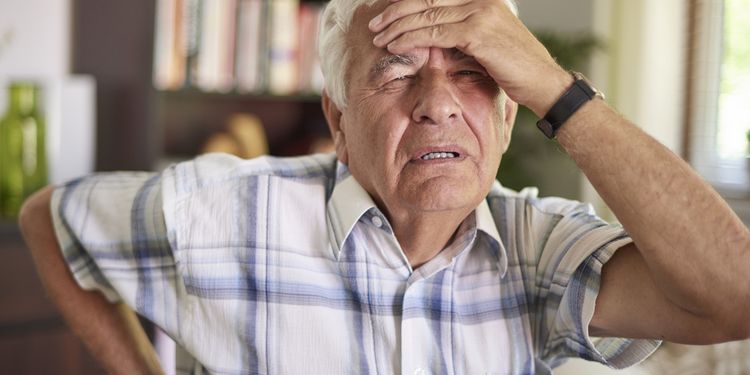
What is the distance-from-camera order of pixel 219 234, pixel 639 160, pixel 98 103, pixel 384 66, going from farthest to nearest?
pixel 98 103
pixel 219 234
pixel 384 66
pixel 639 160

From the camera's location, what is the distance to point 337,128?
1.52 m

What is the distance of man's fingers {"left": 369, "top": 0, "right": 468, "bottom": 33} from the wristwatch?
205mm

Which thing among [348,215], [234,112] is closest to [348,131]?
[348,215]

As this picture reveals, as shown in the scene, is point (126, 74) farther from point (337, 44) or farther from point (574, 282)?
point (574, 282)

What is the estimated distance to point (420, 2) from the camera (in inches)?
48.7

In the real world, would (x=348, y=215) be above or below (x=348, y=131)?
below

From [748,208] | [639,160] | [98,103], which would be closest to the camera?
[639,160]

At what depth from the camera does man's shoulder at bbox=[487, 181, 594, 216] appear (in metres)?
1.41

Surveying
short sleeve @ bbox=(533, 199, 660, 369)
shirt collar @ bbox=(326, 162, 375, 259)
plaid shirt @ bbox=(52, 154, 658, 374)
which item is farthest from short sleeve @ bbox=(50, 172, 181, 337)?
short sleeve @ bbox=(533, 199, 660, 369)

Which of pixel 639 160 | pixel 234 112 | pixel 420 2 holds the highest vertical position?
pixel 420 2

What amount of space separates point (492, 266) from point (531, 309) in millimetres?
95

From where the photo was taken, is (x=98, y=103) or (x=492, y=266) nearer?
(x=492, y=266)

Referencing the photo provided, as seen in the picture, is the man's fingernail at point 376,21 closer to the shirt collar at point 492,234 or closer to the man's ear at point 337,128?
the man's ear at point 337,128

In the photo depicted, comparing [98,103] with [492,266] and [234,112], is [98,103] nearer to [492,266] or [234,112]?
[234,112]
